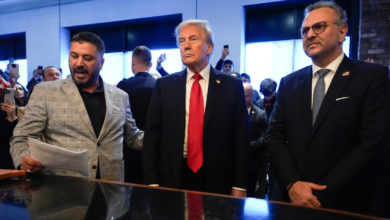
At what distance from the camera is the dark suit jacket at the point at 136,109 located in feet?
8.23

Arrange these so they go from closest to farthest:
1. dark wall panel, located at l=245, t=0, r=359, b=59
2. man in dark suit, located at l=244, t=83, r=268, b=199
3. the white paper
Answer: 1. the white paper
2. man in dark suit, located at l=244, t=83, r=268, b=199
3. dark wall panel, located at l=245, t=0, r=359, b=59

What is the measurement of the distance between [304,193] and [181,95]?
2.60 feet

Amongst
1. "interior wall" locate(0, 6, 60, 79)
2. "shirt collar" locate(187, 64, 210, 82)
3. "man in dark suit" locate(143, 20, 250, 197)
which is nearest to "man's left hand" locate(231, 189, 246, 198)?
"man in dark suit" locate(143, 20, 250, 197)

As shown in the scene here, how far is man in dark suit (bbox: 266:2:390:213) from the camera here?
1201 mm

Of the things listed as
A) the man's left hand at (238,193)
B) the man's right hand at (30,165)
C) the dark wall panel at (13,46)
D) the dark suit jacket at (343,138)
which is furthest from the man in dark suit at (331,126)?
the dark wall panel at (13,46)

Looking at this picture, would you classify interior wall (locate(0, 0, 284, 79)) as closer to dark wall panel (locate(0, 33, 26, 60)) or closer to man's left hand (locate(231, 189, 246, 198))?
dark wall panel (locate(0, 33, 26, 60))

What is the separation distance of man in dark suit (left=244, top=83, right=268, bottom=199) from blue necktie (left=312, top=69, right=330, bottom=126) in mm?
1155

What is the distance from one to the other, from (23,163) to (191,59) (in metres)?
0.96

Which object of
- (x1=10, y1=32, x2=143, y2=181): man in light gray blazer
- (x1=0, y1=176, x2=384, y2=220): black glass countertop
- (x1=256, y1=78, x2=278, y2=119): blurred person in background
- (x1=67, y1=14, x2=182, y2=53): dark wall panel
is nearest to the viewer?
(x1=0, y1=176, x2=384, y2=220): black glass countertop

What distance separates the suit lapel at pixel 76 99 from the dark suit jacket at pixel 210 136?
0.32m

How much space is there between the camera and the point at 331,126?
49.3 inches

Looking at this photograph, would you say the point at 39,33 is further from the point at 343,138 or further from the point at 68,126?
the point at 343,138

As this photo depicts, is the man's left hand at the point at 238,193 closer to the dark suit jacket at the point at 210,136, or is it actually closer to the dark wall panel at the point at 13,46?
the dark suit jacket at the point at 210,136

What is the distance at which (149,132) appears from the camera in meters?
1.56
